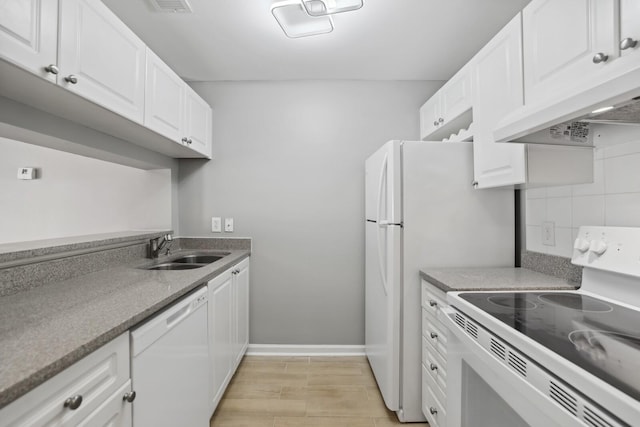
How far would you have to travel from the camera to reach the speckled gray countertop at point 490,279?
1.39 m

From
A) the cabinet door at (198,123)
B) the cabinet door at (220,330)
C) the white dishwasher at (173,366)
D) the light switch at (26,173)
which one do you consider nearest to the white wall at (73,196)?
the light switch at (26,173)

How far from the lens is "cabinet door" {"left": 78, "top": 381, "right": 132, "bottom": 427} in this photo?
31.9 inches

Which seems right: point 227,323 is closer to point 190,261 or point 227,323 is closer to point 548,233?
point 190,261

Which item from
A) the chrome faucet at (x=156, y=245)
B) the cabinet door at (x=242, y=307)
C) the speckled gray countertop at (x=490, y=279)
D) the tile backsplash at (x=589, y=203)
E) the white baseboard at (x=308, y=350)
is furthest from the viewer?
the white baseboard at (x=308, y=350)

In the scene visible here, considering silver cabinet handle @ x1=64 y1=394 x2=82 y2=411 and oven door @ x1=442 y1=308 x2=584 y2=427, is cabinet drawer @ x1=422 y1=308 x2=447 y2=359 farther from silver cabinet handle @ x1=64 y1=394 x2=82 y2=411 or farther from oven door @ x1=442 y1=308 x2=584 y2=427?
silver cabinet handle @ x1=64 y1=394 x2=82 y2=411

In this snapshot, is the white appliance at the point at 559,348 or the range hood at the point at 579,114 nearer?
the white appliance at the point at 559,348

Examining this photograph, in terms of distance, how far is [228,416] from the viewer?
6.13ft

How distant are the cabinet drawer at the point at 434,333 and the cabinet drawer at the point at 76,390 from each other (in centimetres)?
136

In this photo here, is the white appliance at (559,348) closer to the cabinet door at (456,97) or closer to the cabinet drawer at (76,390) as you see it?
the cabinet door at (456,97)

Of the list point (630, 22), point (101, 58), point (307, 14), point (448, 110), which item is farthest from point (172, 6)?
point (630, 22)

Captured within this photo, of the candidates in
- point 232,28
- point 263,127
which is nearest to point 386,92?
point 263,127

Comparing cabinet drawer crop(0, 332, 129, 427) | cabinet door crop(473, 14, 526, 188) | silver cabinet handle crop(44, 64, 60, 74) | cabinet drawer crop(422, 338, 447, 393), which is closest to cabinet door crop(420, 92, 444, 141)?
cabinet door crop(473, 14, 526, 188)

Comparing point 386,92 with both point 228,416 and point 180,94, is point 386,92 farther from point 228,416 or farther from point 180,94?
point 228,416

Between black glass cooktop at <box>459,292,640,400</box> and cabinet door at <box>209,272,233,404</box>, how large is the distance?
1.32 meters
